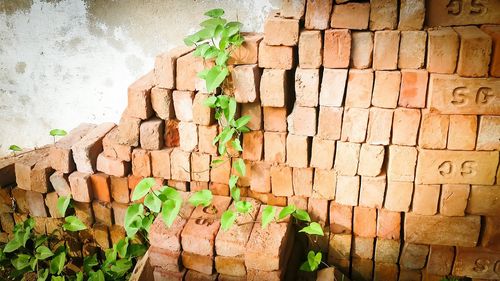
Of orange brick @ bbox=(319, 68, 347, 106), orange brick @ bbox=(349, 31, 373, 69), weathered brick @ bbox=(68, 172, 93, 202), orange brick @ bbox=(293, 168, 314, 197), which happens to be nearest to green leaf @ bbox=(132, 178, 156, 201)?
weathered brick @ bbox=(68, 172, 93, 202)

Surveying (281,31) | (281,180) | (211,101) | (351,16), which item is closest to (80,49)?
(211,101)

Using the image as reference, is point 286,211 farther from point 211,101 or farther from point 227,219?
point 211,101

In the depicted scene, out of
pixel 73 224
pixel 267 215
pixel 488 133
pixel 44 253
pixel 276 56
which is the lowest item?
pixel 44 253

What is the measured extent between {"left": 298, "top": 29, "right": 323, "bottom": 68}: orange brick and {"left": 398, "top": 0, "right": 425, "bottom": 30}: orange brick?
0.51 m

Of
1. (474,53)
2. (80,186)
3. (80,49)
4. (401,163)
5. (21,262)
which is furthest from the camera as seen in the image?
(80,49)

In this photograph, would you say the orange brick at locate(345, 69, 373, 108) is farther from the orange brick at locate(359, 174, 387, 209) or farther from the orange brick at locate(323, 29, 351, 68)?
the orange brick at locate(359, 174, 387, 209)

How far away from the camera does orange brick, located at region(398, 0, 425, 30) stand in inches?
99.6

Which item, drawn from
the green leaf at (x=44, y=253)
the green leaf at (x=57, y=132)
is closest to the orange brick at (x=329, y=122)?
the green leaf at (x=57, y=132)

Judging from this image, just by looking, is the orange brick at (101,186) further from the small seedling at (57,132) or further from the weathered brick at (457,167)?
the weathered brick at (457,167)

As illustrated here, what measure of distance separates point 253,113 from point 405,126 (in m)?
1.04

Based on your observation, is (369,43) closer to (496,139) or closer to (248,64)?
(248,64)

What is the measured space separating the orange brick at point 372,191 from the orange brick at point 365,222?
60 mm

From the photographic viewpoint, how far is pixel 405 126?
2.73 meters

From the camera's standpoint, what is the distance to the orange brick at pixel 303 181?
3.04 meters
